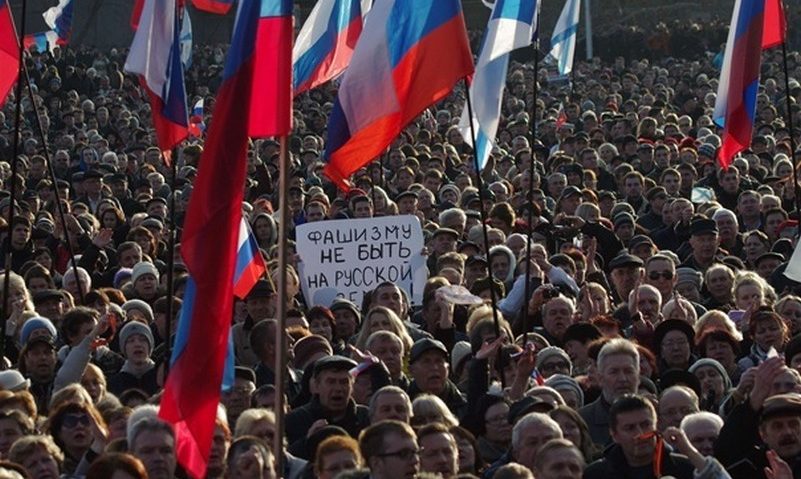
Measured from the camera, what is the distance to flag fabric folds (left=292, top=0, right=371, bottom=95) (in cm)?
1488

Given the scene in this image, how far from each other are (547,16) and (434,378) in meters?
35.7

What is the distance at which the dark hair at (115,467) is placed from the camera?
8.33 meters

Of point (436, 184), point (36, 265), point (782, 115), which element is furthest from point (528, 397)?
point (782, 115)

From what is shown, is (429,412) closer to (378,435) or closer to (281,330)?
(378,435)

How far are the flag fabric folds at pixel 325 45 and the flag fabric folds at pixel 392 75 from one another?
12.8 feet

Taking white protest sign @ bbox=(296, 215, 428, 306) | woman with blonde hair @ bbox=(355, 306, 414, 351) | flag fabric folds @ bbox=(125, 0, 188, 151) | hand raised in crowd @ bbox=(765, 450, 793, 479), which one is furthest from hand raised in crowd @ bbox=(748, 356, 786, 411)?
white protest sign @ bbox=(296, 215, 428, 306)

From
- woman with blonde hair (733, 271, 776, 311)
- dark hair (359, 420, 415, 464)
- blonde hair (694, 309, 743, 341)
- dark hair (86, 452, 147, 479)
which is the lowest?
dark hair (86, 452, 147, 479)

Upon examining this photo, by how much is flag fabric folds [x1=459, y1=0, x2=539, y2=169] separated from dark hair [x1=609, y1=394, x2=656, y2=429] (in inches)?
102

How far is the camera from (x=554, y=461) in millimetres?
8836

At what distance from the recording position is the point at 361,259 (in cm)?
1522

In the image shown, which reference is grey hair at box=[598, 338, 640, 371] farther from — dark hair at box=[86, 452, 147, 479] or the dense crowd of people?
dark hair at box=[86, 452, 147, 479]

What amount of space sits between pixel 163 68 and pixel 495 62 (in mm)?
1931

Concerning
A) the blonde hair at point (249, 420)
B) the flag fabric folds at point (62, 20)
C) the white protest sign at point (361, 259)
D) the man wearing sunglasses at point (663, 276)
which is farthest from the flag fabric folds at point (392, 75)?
the flag fabric folds at point (62, 20)

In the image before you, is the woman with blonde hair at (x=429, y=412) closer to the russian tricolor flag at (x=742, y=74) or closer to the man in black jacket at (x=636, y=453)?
the man in black jacket at (x=636, y=453)
